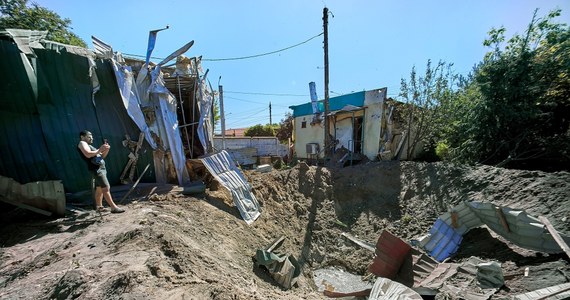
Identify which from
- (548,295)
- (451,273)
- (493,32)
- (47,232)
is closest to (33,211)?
(47,232)

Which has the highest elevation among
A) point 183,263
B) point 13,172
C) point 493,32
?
point 493,32

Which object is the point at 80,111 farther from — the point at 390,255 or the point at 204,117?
the point at 390,255

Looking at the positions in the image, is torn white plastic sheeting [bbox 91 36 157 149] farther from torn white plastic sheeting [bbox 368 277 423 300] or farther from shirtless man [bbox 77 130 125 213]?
torn white plastic sheeting [bbox 368 277 423 300]

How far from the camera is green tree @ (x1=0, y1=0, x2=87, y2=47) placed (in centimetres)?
1065

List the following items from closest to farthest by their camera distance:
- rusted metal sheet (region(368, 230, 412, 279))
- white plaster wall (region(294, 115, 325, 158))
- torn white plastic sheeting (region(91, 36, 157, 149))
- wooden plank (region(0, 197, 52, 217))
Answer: wooden plank (region(0, 197, 52, 217)), rusted metal sheet (region(368, 230, 412, 279)), torn white plastic sheeting (region(91, 36, 157, 149)), white plaster wall (region(294, 115, 325, 158))

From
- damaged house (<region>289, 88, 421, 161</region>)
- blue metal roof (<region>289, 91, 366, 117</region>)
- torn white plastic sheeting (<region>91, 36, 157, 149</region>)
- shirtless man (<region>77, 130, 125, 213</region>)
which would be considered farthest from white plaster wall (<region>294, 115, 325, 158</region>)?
shirtless man (<region>77, 130, 125, 213</region>)

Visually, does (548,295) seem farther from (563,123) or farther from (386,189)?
(563,123)

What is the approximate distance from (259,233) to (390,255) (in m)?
2.75

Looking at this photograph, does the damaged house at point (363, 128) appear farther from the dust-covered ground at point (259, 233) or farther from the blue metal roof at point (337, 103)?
the dust-covered ground at point (259, 233)

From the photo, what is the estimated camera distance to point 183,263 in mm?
3268

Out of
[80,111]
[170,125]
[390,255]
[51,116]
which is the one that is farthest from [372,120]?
[51,116]

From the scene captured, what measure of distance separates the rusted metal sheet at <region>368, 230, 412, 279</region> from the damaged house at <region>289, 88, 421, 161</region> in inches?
272

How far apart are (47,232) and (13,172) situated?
172cm

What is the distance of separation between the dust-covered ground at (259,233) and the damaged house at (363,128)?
3206 millimetres
